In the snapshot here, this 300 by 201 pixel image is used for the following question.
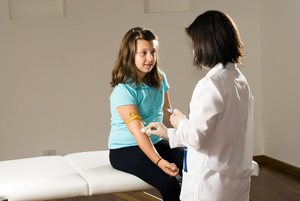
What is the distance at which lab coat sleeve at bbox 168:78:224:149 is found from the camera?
1.25 metres

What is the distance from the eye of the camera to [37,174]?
185 cm

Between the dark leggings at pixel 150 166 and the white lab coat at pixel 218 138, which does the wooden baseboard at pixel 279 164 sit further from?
the white lab coat at pixel 218 138

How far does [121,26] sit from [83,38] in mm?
345

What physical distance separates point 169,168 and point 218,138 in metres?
0.46

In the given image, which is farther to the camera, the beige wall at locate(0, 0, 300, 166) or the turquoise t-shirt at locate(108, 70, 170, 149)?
the beige wall at locate(0, 0, 300, 166)

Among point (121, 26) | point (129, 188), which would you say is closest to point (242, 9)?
point (121, 26)

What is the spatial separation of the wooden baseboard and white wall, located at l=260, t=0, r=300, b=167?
4 centimetres

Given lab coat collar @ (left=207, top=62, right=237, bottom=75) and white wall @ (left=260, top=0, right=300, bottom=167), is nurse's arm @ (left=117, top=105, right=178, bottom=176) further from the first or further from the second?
white wall @ (left=260, top=0, right=300, bottom=167)

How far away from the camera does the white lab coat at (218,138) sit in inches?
49.8

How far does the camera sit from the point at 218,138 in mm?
1319

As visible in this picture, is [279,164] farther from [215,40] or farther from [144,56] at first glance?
[215,40]

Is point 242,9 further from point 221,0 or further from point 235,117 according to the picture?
point 235,117

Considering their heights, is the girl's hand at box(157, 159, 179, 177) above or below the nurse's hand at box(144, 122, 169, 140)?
below

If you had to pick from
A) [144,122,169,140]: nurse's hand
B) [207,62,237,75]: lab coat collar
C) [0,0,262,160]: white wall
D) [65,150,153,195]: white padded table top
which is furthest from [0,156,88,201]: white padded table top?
[0,0,262,160]: white wall
